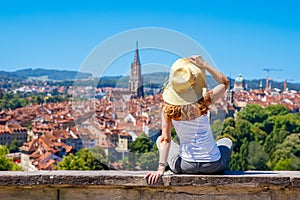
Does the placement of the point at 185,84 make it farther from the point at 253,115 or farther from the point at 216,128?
the point at 253,115

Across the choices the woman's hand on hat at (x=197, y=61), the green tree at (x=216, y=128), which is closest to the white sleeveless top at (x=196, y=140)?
the woman's hand on hat at (x=197, y=61)

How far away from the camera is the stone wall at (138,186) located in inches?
113

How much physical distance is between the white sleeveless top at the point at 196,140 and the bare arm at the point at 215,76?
15cm

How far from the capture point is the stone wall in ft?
9.44

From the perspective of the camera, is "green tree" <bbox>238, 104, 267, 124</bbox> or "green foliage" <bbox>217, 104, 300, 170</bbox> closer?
"green foliage" <bbox>217, 104, 300, 170</bbox>

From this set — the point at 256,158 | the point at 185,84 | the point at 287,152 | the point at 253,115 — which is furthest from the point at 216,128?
the point at 253,115

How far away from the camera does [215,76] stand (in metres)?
3.10

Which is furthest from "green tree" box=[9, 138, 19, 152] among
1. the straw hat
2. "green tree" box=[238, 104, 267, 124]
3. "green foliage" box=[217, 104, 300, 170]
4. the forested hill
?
the straw hat

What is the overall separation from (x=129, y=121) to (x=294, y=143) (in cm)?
3479

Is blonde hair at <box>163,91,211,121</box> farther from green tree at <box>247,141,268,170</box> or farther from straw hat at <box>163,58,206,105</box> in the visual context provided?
green tree at <box>247,141,268,170</box>

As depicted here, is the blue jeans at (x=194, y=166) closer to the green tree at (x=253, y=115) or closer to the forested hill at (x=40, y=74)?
the green tree at (x=253, y=115)

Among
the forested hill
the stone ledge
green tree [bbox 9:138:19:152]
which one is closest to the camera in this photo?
the stone ledge

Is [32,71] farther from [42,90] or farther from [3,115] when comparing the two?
[3,115]

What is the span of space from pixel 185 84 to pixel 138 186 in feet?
2.00
